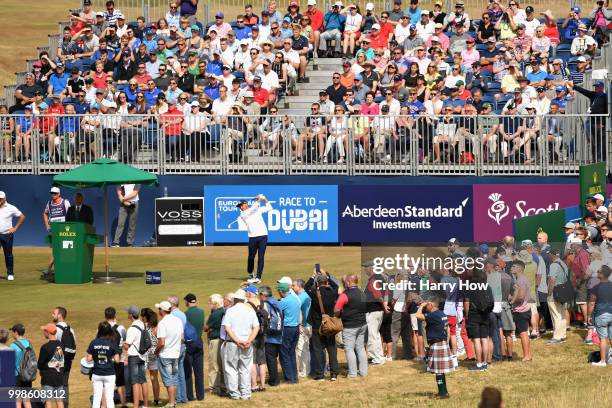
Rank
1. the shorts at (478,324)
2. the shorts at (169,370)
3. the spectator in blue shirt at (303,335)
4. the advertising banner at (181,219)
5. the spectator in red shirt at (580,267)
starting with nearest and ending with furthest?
the shorts at (169,370), the spectator in blue shirt at (303,335), the shorts at (478,324), the spectator in red shirt at (580,267), the advertising banner at (181,219)

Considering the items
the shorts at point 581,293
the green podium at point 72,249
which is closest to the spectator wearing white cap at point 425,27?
the green podium at point 72,249

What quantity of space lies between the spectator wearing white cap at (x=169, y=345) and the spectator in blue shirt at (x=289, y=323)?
88.6 inches

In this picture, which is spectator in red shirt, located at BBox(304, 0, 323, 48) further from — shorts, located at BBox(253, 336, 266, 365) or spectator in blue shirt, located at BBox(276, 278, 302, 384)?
shorts, located at BBox(253, 336, 266, 365)

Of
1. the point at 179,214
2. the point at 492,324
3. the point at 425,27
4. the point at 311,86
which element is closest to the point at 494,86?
the point at 425,27

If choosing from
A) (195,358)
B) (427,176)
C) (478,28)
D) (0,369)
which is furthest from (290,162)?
(0,369)

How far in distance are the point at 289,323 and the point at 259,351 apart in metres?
0.71

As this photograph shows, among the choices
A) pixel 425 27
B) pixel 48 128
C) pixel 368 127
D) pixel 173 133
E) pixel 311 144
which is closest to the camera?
pixel 368 127

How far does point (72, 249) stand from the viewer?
102 feet

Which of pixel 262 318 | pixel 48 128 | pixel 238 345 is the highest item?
pixel 48 128

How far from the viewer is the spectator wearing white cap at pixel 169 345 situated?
23.1 metres

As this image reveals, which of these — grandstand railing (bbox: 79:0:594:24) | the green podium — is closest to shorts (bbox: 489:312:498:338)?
the green podium

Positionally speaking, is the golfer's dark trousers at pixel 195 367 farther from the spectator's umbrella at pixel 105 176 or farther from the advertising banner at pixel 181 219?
the advertising banner at pixel 181 219

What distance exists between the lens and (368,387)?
24875mm

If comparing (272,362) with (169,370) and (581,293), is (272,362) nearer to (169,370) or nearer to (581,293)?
(169,370)
